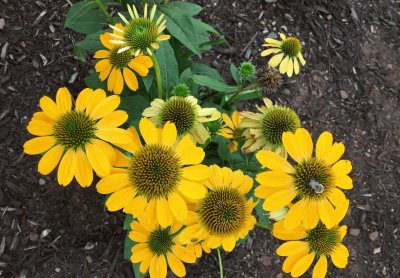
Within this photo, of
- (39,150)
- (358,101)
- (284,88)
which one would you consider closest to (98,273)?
(39,150)

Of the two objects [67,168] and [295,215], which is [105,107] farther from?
[295,215]

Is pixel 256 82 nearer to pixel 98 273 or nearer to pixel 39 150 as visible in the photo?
pixel 39 150

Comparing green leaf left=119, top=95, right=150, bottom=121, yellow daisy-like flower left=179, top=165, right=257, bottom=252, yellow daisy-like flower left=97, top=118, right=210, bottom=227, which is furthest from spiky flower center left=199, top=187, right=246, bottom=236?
green leaf left=119, top=95, right=150, bottom=121

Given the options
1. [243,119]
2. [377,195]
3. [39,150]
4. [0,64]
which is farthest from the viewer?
[377,195]

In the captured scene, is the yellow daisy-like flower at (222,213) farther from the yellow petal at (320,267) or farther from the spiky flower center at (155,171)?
the yellow petal at (320,267)

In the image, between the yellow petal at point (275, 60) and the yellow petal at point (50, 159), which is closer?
the yellow petal at point (50, 159)

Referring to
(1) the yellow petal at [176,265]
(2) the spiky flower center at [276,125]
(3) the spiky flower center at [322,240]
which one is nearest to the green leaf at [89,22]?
(2) the spiky flower center at [276,125]
